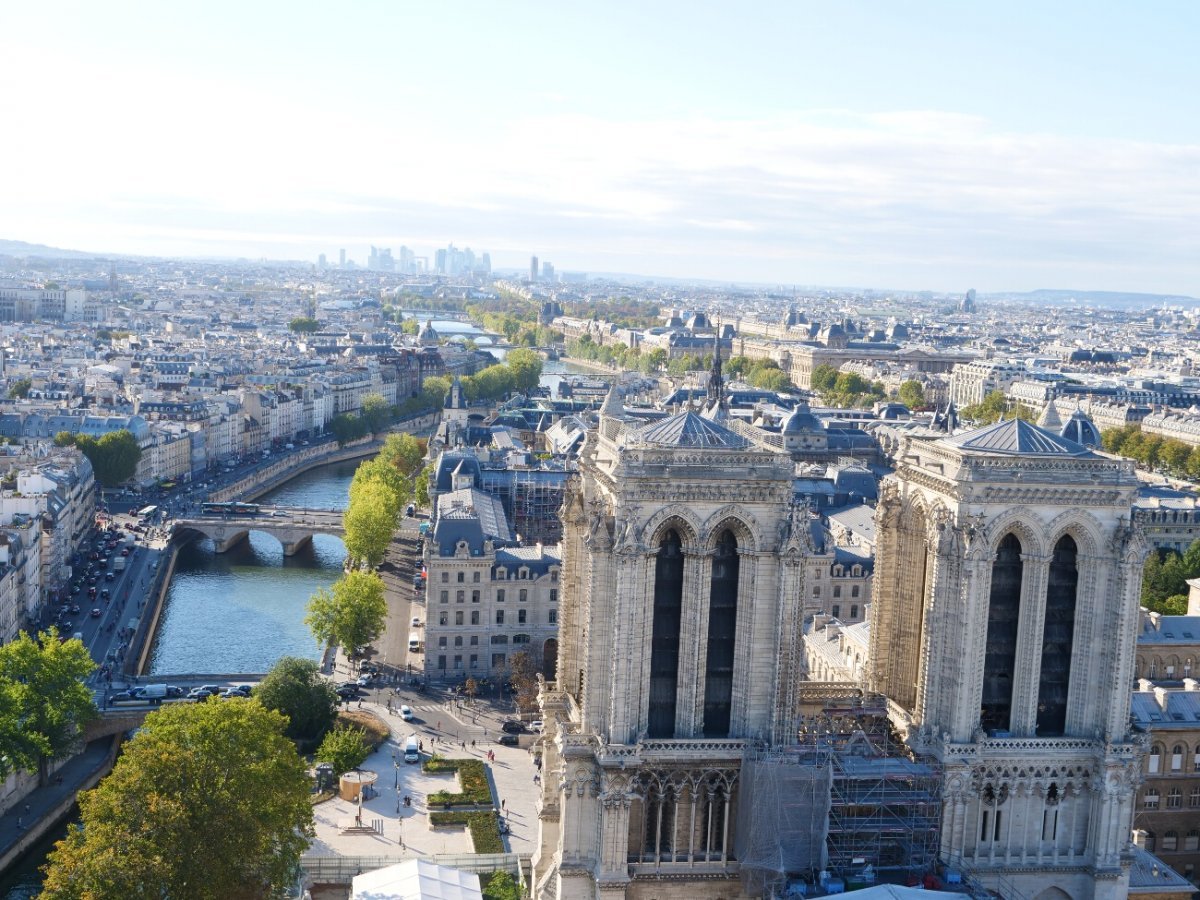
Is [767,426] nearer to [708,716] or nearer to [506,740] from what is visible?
[506,740]

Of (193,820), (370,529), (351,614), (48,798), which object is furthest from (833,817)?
(370,529)

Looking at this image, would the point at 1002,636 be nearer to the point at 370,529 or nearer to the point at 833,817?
the point at 833,817

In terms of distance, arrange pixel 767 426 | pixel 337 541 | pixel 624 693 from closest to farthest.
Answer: pixel 624 693 → pixel 337 541 → pixel 767 426

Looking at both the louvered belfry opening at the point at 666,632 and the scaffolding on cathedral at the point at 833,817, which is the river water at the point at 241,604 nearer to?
the louvered belfry opening at the point at 666,632

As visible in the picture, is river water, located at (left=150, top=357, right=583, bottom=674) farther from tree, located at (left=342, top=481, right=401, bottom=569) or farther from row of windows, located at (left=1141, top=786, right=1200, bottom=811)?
row of windows, located at (left=1141, top=786, right=1200, bottom=811)

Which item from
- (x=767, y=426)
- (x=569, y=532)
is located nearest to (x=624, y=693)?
(x=569, y=532)

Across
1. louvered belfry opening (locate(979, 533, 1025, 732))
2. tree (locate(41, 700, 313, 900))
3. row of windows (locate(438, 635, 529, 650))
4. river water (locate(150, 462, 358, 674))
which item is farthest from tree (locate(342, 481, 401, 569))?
louvered belfry opening (locate(979, 533, 1025, 732))
